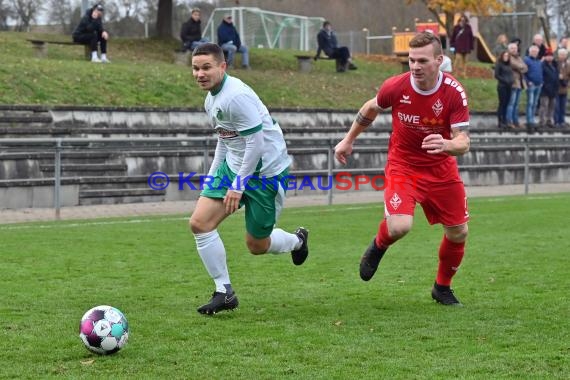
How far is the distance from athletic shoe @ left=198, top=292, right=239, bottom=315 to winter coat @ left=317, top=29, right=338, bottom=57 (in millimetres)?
23305

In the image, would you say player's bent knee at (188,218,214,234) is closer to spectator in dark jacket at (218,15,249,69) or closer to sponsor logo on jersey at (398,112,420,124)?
sponsor logo on jersey at (398,112,420,124)

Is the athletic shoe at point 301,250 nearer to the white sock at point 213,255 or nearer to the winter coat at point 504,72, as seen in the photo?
the white sock at point 213,255

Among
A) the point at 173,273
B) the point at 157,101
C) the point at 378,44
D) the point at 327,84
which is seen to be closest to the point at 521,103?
the point at 327,84

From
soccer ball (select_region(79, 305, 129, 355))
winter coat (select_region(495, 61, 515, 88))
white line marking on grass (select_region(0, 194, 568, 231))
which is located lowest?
white line marking on grass (select_region(0, 194, 568, 231))

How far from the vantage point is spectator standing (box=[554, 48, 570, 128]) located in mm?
28047

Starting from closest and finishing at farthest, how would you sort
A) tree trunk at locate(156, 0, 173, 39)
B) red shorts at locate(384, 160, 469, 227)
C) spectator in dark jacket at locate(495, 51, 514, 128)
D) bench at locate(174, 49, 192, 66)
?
red shorts at locate(384, 160, 469, 227) < spectator in dark jacket at locate(495, 51, 514, 128) < bench at locate(174, 49, 192, 66) < tree trunk at locate(156, 0, 173, 39)

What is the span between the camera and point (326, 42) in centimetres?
3117

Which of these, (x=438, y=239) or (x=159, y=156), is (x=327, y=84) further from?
(x=438, y=239)

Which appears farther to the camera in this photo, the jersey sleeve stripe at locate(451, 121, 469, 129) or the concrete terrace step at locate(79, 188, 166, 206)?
the concrete terrace step at locate(79, 188, 166, 206)

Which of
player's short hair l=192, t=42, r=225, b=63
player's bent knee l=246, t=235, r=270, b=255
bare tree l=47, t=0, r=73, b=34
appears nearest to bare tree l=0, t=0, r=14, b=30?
bare tree l=47, t=0, r=73, b=34

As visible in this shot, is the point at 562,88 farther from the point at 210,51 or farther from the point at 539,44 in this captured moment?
the point at 210,51

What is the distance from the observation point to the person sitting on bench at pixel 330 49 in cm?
3095

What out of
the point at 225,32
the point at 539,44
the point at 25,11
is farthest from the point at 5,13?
the point at 539,44

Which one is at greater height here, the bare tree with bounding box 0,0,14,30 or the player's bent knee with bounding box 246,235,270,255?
the bare tree with bounding box 0,0,14,30
